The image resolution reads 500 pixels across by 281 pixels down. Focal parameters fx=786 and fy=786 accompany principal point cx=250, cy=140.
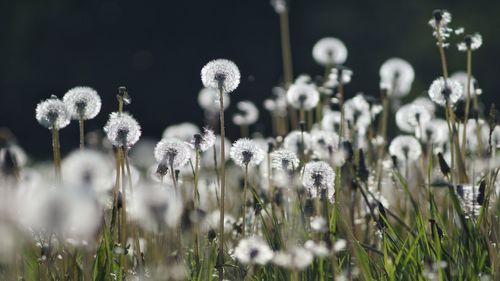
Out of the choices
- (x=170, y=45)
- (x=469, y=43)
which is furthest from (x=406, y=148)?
(x=170, y=45)

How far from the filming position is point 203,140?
178cm

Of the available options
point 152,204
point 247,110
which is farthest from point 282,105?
point 152,204

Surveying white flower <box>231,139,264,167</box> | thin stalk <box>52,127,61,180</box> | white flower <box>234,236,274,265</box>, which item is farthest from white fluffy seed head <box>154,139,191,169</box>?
white flower <box>234,236,274,265</box>

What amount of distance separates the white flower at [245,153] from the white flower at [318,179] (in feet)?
0.41

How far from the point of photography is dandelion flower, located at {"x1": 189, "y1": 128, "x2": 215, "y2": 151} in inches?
69.2

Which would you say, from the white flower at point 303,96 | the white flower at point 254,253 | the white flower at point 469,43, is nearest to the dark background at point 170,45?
the white flower at point 303,96

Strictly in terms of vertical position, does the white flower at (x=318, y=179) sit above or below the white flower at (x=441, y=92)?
below

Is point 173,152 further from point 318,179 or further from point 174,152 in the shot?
point 318,179

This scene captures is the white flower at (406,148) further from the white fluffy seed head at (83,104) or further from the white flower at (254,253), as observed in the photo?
the white flower at (254,253)

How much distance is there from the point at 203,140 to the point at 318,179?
0.28 m

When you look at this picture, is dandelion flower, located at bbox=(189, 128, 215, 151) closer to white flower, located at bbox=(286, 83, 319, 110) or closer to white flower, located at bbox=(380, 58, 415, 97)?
white flower, located at bbox=(286, 83, 319, 110)

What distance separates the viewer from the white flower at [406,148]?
281 cm

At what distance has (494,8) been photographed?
12992mm

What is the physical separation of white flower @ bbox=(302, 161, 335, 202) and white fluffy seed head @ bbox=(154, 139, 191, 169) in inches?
11.4
